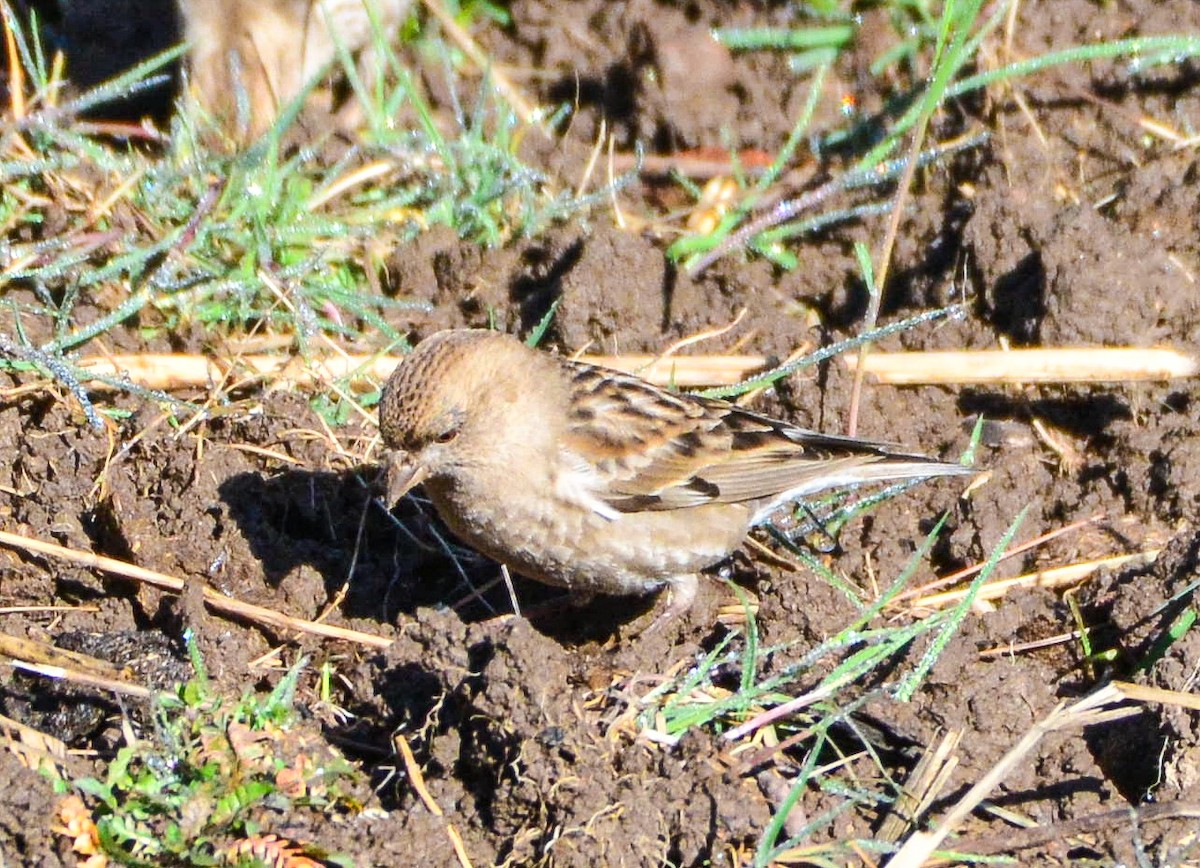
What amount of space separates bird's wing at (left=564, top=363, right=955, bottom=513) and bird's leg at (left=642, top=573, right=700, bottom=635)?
30 cm

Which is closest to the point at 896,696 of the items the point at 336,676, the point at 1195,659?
the point at 1195,659

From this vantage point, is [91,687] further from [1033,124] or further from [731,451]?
[1033,124]

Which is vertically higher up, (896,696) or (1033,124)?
(1033,124)

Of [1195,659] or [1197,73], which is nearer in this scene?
[1195,659]

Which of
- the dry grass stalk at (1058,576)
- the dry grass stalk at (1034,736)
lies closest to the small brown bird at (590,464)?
the dry grass stalk at (1058,576)

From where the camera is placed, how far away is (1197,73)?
7887mm

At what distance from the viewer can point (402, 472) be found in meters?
5.79

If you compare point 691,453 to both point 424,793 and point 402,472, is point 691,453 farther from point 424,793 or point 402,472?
point 424,793

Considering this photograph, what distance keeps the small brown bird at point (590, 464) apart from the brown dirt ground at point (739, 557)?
1.02 ft

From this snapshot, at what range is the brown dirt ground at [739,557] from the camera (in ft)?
16.9

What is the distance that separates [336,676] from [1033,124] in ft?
14.7

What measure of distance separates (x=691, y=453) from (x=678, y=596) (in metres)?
0.60

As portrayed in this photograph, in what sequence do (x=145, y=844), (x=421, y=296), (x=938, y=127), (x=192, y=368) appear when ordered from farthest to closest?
(x=938, y=127) < (x=421, y=296) < (x=192, y=368) < (x=145, y=844)

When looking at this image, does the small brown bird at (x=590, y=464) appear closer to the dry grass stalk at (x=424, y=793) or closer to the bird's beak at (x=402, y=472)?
the bird's beak at (x=402, y=472)
